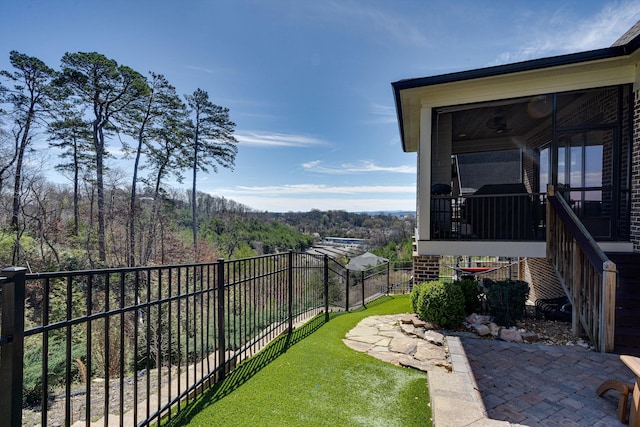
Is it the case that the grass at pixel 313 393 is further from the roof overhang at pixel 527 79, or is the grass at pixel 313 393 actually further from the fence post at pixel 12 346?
the roof overhang at pixel 527 79

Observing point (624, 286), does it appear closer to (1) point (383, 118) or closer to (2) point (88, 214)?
(1) point (383, 118)

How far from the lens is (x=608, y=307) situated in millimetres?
3670

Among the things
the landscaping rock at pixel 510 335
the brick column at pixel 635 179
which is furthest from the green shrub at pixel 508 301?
the brick column at pixel 635 179

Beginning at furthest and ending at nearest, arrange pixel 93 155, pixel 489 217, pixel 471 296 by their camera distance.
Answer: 1. pixel 93 155
2. pixel 489 217
3. pixel 471 296

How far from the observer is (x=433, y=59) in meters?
8.80

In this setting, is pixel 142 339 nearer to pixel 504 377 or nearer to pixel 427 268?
pixel 427 268

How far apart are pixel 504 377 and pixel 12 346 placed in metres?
4.21

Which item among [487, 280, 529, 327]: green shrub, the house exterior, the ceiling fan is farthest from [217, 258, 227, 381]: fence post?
the ceiling fan

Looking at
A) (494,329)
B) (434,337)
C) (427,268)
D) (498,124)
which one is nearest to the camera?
(434,337)

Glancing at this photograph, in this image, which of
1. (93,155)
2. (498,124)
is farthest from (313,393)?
(93,155)

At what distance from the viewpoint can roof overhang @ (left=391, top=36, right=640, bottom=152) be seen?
4.84m

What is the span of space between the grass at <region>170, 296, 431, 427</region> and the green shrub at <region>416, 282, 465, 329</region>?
5.64ft

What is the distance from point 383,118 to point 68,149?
55.4ft

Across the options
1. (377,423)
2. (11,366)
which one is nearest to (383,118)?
(377,423)
